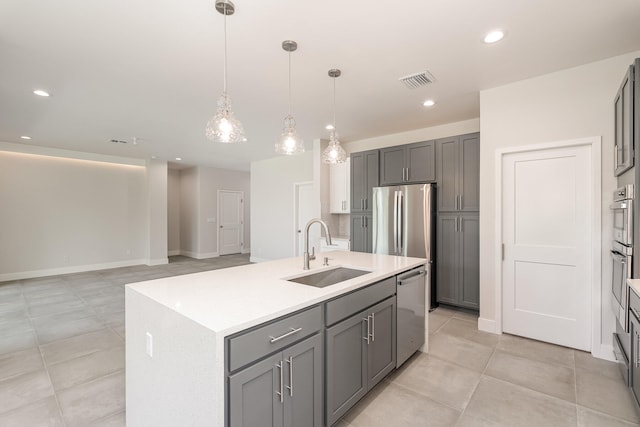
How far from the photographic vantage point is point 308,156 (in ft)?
21.6

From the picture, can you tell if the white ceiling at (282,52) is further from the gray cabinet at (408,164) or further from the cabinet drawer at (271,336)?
the cabinet drawer at (271,336)

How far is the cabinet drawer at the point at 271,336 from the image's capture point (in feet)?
3.85

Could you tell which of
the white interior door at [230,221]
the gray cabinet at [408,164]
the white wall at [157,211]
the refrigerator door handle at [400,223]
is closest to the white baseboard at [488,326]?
the refrigerator door handle at [400,223]

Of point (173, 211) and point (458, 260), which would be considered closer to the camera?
point (458, 260)

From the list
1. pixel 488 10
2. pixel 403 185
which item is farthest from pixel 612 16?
pixel 403 185

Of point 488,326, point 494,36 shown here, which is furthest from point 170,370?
point 488,326

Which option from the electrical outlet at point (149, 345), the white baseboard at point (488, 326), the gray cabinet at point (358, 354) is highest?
the electrical outlet at point (149, 345)

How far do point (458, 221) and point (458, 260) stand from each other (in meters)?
0.51

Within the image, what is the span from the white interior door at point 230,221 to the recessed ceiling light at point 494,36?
7926mm

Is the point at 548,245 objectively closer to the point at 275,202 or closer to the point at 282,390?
the point at 282,390

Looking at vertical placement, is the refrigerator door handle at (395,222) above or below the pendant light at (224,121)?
below

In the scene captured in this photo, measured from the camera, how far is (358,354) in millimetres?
1880

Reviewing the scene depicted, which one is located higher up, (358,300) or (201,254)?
(358,300)

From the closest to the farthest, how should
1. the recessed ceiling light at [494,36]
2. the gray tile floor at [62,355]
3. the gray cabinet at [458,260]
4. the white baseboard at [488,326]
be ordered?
the gray tile floor at [62,355] → the recessed ceiling light at [494,36] → the white baseboard at [488,326] → the gray cabinet at [458,260]
